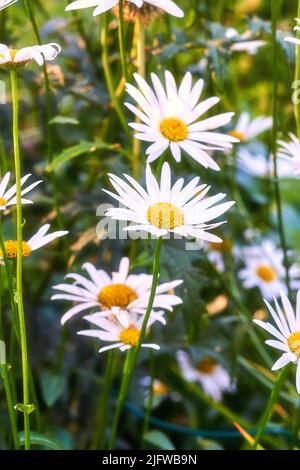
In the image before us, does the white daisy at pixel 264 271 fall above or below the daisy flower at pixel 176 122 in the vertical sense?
below

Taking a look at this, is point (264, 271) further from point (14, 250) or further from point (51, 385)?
point (14, 250)

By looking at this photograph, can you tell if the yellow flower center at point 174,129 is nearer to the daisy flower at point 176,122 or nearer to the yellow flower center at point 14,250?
the daisy flower at point 176,122

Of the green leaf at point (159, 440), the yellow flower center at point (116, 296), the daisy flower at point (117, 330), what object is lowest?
the green leaf at point (159, 440)

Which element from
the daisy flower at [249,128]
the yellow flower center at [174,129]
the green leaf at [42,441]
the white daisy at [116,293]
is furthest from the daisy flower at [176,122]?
the daisy flower at [249,128]

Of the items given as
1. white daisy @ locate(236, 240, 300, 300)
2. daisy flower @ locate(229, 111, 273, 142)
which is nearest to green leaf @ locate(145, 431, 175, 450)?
white daisy @ locate(236, 240, 300, 300)

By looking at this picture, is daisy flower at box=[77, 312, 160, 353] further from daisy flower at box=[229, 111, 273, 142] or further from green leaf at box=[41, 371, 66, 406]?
daisy flower at box=[229, 111, 273, 142]

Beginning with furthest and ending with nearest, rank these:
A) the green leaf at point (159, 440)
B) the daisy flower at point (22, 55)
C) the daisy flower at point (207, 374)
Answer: the daisy flower at point (207, 374) → the green leaf at point (159, 440) → the daisy flower at point (22, 55)

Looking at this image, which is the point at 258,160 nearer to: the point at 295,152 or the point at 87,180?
the point at 87,180
